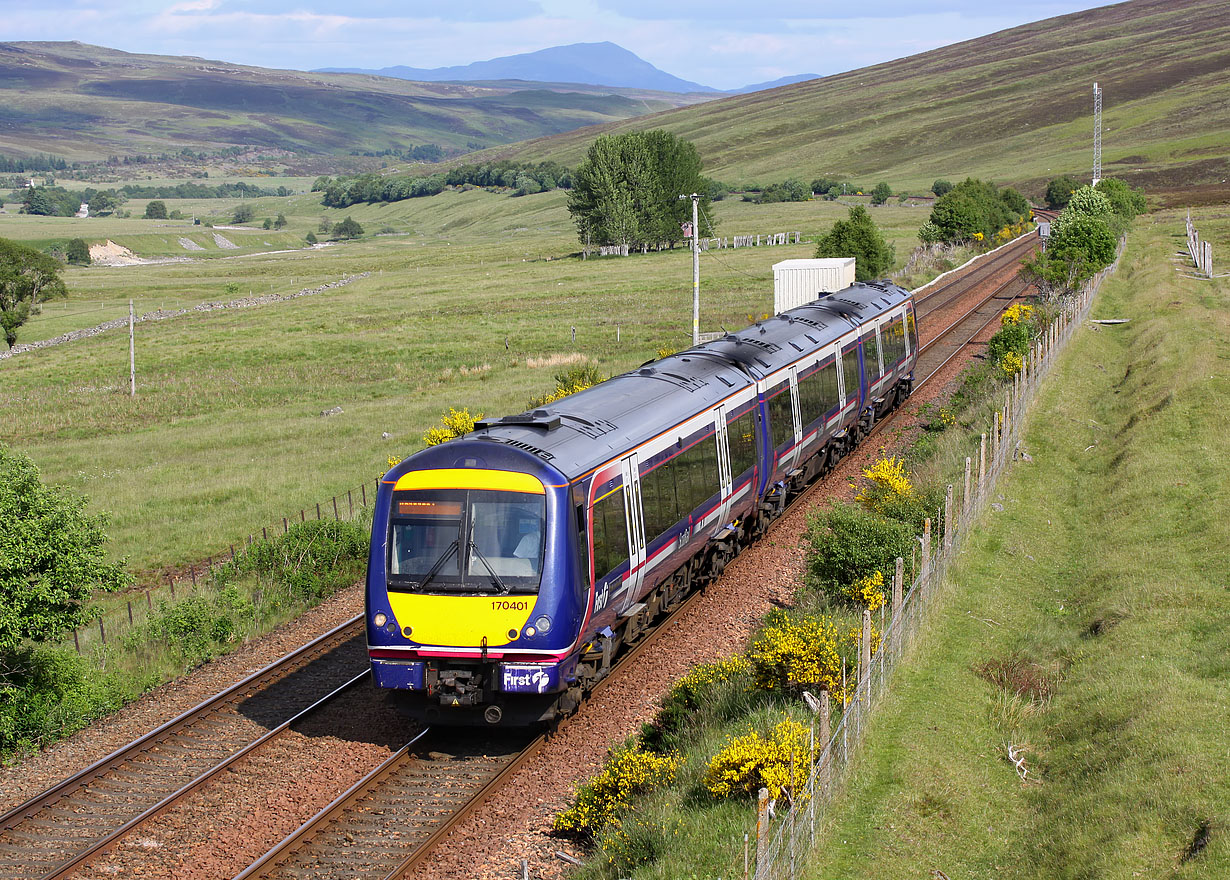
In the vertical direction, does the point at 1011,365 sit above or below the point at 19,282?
below

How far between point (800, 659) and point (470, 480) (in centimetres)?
468

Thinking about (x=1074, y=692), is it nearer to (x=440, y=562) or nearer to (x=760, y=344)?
(x=440, y=562)

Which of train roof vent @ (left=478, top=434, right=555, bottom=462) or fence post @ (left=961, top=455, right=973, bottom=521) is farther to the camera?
fence post @ (left=961, top=455, right=973, bottom=521)

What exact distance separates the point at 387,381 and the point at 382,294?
159ft

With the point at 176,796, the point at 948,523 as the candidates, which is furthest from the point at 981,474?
the point at 176,796

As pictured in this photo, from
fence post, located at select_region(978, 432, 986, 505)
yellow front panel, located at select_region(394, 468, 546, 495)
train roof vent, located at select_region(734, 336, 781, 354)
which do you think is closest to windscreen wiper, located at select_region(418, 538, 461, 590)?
yellow front panel, located at select_region(394, 468, 546, 495)

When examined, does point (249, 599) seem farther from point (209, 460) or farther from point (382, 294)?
point (382, 294)

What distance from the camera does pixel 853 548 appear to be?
1836 centimetres

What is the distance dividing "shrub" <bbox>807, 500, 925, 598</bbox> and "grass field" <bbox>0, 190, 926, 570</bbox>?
12.4 metres

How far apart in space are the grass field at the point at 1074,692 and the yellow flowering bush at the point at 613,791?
79.7 inches

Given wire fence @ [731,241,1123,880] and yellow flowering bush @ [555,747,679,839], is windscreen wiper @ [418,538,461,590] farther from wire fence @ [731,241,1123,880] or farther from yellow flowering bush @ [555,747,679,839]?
wire fence @ [731,241,1123,880]

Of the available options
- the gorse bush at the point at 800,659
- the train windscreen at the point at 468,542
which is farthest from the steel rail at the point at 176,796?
the gorse bush at the point at 800,659

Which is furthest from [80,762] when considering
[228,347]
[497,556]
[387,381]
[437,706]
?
[228,347]

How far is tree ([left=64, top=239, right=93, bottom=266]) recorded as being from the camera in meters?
166
